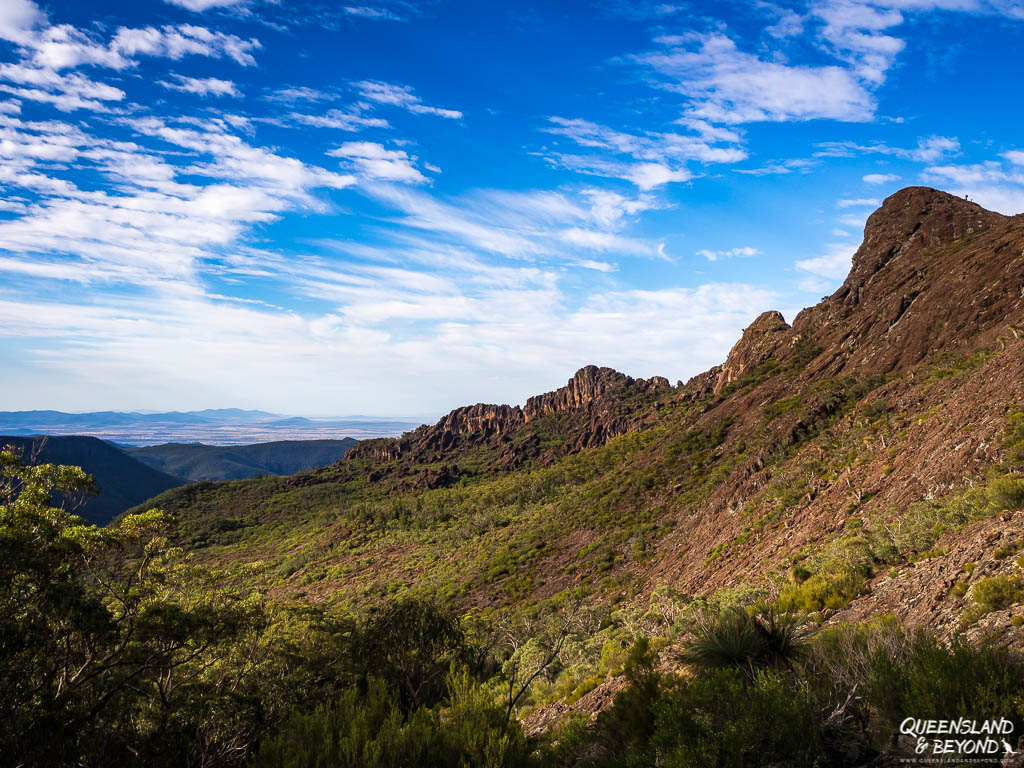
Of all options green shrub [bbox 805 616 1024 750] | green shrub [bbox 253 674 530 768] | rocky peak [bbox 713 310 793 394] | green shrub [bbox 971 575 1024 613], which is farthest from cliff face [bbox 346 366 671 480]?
green shrub [bbox 805 616 1024 750]

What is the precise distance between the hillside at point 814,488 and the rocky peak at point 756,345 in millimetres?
534

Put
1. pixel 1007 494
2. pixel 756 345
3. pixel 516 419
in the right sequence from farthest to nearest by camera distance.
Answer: pixel 516 419 → pixel 756 345 → pixel 1007 494

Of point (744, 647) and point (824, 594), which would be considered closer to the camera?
point (744, 647)

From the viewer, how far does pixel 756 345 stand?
7062 cm

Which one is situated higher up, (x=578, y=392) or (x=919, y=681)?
(x=578, y=392)

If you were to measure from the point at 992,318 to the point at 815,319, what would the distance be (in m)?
28.1

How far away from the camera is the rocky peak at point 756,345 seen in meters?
64.8

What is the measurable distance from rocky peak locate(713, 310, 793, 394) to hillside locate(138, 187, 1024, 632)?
53 cm

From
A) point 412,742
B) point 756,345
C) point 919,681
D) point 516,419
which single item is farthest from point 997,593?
point 516,419

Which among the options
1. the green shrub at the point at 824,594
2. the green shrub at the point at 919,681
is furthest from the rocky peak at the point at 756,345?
the green shrub at the point at 919,681

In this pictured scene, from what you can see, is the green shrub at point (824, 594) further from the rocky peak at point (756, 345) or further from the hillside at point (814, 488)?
the rocky peak at point (756, 345)

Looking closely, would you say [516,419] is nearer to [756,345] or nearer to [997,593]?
[756,345]

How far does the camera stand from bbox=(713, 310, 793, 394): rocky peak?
6481cm

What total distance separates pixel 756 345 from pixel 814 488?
50935 mm
